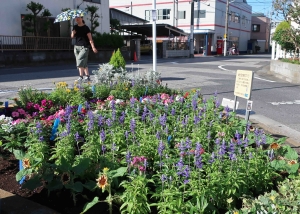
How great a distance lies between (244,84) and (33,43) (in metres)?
18.0

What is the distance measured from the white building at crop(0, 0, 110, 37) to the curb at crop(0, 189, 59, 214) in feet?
59.5

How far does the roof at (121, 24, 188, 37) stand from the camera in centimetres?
3581

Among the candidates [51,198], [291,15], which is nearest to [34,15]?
[291,15]

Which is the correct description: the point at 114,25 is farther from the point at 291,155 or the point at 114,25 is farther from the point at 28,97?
the point at 291,155

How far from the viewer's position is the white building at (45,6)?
736 inches

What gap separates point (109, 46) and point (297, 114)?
65.4 ft

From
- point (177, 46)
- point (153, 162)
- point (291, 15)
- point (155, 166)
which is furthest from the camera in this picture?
point (177, 46)

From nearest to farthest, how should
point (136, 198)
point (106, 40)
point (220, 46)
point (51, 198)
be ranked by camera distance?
point (136, 198)
point (51, 198)
point (106, 40)
point (220, 46)

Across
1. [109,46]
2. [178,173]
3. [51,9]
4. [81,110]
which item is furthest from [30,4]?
[178,173]

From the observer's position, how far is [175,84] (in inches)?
424

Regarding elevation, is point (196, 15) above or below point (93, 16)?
above

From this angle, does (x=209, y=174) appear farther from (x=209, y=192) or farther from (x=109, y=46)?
(x=109, y=46)

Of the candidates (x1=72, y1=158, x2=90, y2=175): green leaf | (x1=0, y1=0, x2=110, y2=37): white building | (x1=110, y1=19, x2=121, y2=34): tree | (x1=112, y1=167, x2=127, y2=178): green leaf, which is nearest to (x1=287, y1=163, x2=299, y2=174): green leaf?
(x1=112, y1=167, x2=127, y2=178): green leaf

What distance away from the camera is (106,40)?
24.5 m
